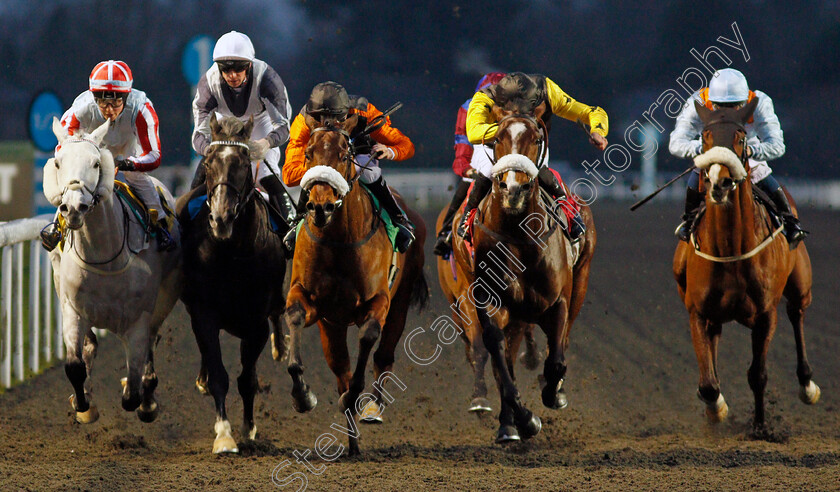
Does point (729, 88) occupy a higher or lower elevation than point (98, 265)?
higher

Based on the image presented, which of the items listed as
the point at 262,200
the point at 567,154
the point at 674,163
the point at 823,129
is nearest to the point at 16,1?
the point at 567,154

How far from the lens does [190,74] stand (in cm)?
1245

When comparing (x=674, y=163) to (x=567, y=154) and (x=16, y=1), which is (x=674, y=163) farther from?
(x=16, y=1)

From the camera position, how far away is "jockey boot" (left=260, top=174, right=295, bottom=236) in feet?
20.4

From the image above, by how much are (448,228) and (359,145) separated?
3.01 feet

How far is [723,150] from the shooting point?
17.6 ft

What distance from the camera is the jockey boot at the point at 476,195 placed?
5.88 metres

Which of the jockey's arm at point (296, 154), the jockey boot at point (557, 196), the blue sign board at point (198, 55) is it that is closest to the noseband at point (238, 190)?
the jockey's arm at point (296, 154)

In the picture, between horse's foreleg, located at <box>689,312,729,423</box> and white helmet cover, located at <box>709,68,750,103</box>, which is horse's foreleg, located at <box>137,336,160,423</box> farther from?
white helmet cover, located at <box>709,68,750,103</box>

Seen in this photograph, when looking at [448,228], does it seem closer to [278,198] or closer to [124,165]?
[278,198]

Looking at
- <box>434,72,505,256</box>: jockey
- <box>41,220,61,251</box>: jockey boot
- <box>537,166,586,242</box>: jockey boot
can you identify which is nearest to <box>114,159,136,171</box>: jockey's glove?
<box>41,220,61,251</box>: jockey boot

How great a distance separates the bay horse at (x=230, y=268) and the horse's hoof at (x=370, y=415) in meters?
0.74

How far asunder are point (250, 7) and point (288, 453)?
30566 mm

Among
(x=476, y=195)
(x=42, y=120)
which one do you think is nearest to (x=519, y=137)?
(x=476, y=195)
